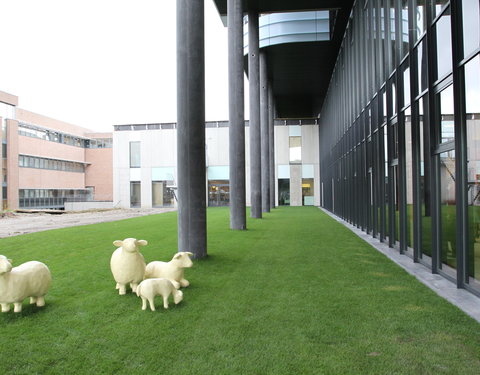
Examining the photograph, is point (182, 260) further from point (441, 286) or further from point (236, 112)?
point (236, 112)

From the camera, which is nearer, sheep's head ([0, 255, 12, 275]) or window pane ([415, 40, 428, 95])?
sheep's head ([0, 255, 12, 275])

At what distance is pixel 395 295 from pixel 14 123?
171 feet

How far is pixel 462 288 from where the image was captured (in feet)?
21.7

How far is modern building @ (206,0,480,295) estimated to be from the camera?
641 centimetres

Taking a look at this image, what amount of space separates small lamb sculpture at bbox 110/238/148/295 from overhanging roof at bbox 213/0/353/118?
53.9 feet

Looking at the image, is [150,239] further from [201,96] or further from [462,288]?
[462,288]

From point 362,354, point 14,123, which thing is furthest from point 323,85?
point 14,123

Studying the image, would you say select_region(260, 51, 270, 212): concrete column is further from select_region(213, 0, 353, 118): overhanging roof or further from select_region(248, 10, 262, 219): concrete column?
select_region(248, 10, 262, 219): concrete column

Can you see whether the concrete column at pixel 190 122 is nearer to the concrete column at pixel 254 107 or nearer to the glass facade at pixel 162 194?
the concrete column at pixel 254 107

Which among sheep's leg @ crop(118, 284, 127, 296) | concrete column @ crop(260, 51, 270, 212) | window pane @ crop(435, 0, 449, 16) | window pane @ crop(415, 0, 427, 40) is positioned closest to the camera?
sheep's leg @ crop(118, 284, 127, 296)

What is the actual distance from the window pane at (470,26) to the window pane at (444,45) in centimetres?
54

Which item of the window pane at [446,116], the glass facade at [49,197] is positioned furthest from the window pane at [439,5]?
the glass facade at [49,197]

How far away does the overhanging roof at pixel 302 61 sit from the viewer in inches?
818

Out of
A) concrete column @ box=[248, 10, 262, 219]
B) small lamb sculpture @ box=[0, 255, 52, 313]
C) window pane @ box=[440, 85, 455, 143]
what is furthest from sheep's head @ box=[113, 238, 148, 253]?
concrete column @ box=[248, 10, 262, 219]
